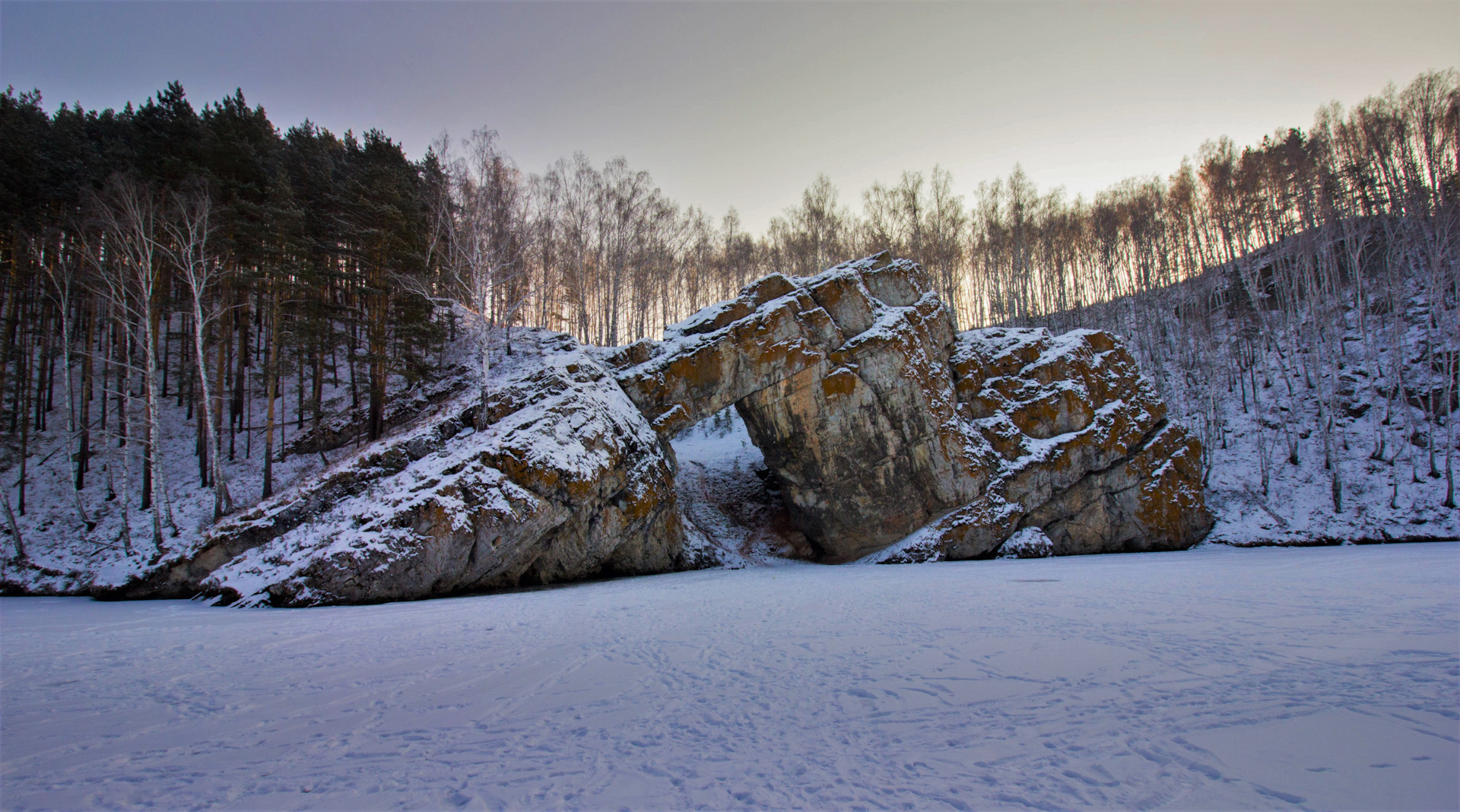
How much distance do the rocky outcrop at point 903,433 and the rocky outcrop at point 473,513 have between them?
10.9ft

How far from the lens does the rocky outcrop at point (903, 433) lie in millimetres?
21844

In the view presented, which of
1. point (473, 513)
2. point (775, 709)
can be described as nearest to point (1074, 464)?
point (775, 709)

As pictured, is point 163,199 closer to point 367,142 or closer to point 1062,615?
point 367,142

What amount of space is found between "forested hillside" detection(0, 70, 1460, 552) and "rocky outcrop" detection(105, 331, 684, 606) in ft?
10.5

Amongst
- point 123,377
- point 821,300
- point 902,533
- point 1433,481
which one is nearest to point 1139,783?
point 902,533

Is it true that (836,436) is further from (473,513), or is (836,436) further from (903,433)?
(473,513)

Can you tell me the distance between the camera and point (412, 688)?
218 inches

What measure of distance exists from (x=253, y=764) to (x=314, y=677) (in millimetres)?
2663

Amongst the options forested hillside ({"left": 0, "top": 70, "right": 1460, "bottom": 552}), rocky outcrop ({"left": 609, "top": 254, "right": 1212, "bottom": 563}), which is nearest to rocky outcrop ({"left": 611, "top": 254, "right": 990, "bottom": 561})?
rocky outcrop ({"left": 609, "top": 254, "right": 1212, "bottom": 563})

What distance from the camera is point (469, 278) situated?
22016 millimetres

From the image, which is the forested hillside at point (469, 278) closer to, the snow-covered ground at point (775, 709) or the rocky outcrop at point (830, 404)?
the rocky outcrop at point (830, 404)

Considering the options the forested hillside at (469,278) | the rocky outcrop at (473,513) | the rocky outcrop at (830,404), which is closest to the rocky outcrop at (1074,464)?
the rocky outcrop at (830,404)

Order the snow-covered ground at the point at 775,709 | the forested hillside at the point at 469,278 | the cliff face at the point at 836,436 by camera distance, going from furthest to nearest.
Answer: the forested hillside at the point at 469,278 < the cliff face at the point at 836,436 < the snow-covered ground at the point at 775,709

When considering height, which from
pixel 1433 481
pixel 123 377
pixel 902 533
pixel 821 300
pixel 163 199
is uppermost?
pixel 163 199
